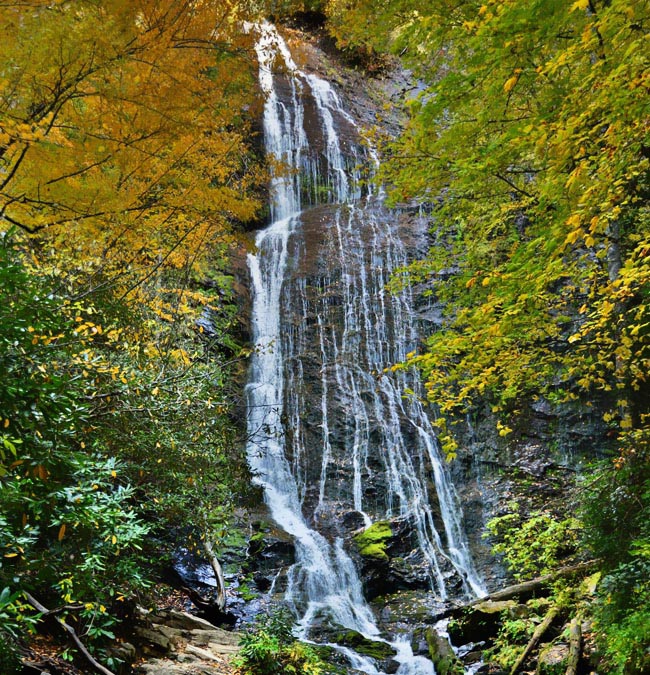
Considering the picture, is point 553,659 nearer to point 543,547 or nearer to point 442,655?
point 442,655

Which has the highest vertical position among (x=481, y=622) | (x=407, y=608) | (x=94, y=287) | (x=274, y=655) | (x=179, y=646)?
(x=94, y=287)

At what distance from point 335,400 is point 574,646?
9.23 m

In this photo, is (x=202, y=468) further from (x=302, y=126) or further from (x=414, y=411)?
(x=302, y=126)

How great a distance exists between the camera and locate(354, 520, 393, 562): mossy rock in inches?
417

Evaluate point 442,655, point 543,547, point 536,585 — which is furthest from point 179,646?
point 543,547

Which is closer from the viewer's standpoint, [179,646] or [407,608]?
[179,646]

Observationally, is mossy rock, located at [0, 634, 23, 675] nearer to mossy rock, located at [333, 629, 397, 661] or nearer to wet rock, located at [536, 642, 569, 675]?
wet rock, located at [536, 642, 569, 675]

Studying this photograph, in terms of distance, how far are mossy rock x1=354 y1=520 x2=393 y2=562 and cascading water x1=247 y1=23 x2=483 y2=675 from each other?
39 centimetres

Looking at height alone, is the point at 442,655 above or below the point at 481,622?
below

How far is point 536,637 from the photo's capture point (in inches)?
209

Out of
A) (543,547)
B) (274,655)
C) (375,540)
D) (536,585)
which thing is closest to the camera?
(274,655)

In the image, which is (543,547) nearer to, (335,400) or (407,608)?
(407,608)

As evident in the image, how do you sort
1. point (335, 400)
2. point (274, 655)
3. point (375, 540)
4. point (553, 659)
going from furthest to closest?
point (335, 400), point (375, 540), point (274, 655), point (553, 659)

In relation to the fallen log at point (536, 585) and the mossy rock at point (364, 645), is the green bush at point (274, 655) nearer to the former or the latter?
the mossy rock at point (364, 645)
